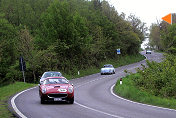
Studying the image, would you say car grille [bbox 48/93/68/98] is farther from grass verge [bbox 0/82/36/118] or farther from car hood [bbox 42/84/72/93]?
grass verge [bbox 0/82/36/118]

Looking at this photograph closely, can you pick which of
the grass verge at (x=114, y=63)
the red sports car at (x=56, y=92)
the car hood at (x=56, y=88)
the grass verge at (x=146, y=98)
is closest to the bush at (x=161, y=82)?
the grass verge at (x=146, y=98)

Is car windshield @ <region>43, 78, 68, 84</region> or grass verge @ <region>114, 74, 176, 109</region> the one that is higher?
car windshield @ <region>43, 78, 68, 84</region>

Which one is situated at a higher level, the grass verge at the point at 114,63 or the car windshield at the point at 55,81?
the car windshield at the point at 55,81

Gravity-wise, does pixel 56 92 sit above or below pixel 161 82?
above

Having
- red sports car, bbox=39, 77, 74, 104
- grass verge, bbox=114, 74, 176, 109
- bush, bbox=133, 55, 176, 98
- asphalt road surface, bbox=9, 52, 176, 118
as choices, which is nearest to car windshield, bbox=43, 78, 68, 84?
red sports car, bbox=39, 77, 74, 104

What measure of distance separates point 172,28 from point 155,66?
109 feet

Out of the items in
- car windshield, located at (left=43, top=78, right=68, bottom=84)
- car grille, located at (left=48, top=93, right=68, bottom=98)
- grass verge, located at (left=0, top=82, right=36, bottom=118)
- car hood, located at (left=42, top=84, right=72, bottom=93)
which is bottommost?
grass verge, located at (left=0, top=82, right=36, bottom=118)

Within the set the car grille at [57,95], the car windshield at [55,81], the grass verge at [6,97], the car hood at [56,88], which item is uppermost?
the car windshield at [55,81]

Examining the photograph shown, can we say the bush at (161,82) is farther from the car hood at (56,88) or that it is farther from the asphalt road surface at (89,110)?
the car hood at (56,88)

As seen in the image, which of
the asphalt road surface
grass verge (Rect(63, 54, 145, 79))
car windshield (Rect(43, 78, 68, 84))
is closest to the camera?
the asphalt road surface

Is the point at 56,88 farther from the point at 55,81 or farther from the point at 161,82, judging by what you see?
the point at 161,82

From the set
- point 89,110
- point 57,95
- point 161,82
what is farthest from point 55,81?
point 161,82

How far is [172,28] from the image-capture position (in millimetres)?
58750

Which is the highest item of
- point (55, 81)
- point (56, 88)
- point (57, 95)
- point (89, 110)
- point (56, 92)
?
point (55, 81)
